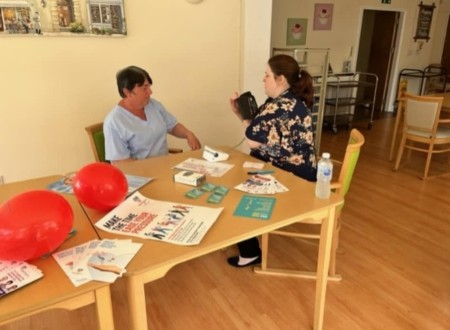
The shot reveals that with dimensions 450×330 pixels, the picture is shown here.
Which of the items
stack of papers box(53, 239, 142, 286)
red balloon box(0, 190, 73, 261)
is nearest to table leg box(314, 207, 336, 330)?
stack of papers box(53, 239, 142, 286)

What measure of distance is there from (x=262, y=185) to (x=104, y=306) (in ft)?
2.72

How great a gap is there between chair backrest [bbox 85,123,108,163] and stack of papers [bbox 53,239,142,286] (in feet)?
3.75

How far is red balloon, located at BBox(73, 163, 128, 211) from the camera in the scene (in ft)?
4.17

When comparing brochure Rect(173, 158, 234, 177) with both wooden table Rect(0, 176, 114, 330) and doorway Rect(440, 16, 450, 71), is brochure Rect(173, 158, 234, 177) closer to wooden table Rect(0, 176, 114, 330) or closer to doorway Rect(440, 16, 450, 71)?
wooden table Rect(0, 176, 114, 330)

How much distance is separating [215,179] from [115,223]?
0.56m

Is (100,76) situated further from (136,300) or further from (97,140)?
(136,300)

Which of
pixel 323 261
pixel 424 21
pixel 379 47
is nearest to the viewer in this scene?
pixel 323 261

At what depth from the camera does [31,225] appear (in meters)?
0.95

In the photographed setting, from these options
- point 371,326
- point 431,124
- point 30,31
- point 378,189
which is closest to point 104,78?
point 30,31

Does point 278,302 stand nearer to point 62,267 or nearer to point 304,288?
point 304,288

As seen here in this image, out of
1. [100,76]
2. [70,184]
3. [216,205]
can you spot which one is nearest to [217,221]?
[216,205]

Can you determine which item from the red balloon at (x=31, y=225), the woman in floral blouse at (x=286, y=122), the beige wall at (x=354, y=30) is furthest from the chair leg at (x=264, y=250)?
the beige wall at (x=354, y=30)

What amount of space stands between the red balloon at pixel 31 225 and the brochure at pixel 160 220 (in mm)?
208

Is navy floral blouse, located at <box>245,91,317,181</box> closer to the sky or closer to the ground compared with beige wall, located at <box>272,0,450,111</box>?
closer to the ground
